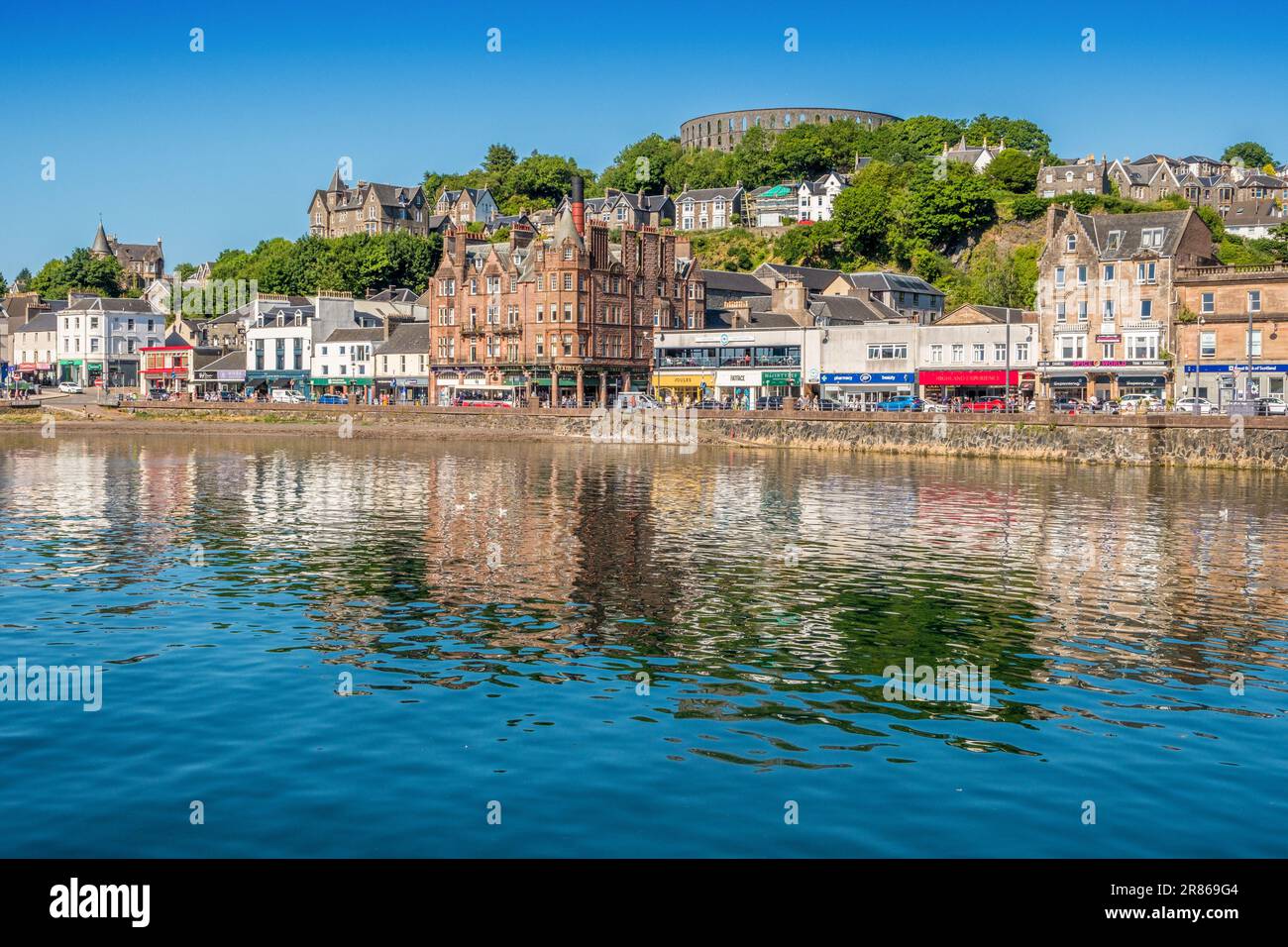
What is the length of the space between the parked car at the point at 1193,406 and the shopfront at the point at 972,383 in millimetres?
17472

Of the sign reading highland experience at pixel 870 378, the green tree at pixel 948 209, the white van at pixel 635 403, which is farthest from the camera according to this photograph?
the green tree at pixel 948 209

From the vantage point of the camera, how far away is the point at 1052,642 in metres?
25.2

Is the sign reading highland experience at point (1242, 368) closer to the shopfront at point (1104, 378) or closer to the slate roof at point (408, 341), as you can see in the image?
the shopfront at point (1104, 378)

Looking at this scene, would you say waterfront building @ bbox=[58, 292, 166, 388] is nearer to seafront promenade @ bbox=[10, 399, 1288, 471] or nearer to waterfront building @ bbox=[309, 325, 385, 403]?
waterfront building @ bbox=[309, 325, 385, 403]

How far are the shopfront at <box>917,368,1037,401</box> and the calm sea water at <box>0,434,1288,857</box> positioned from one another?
54.2 metres

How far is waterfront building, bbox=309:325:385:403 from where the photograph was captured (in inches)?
5271

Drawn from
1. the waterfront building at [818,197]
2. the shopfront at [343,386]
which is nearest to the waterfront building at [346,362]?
the shopfront at [343,386]

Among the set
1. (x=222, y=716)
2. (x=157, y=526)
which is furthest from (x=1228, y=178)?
(x=222, y=716)

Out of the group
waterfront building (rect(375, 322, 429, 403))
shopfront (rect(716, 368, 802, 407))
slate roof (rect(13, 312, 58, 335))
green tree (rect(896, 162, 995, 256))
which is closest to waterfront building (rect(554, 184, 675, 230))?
green tree (rect(896, 162, 995, 256))

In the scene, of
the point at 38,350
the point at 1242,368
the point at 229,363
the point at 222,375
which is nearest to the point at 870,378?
the point at 1242,368

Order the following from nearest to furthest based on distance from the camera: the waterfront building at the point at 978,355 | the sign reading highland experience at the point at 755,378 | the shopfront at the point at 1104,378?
the shopfront at the point at 1104,378 < the waterfront building at the point at 978,355 < the sign reading highland experience at the point at 755,378

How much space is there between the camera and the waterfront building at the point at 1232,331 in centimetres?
8481
